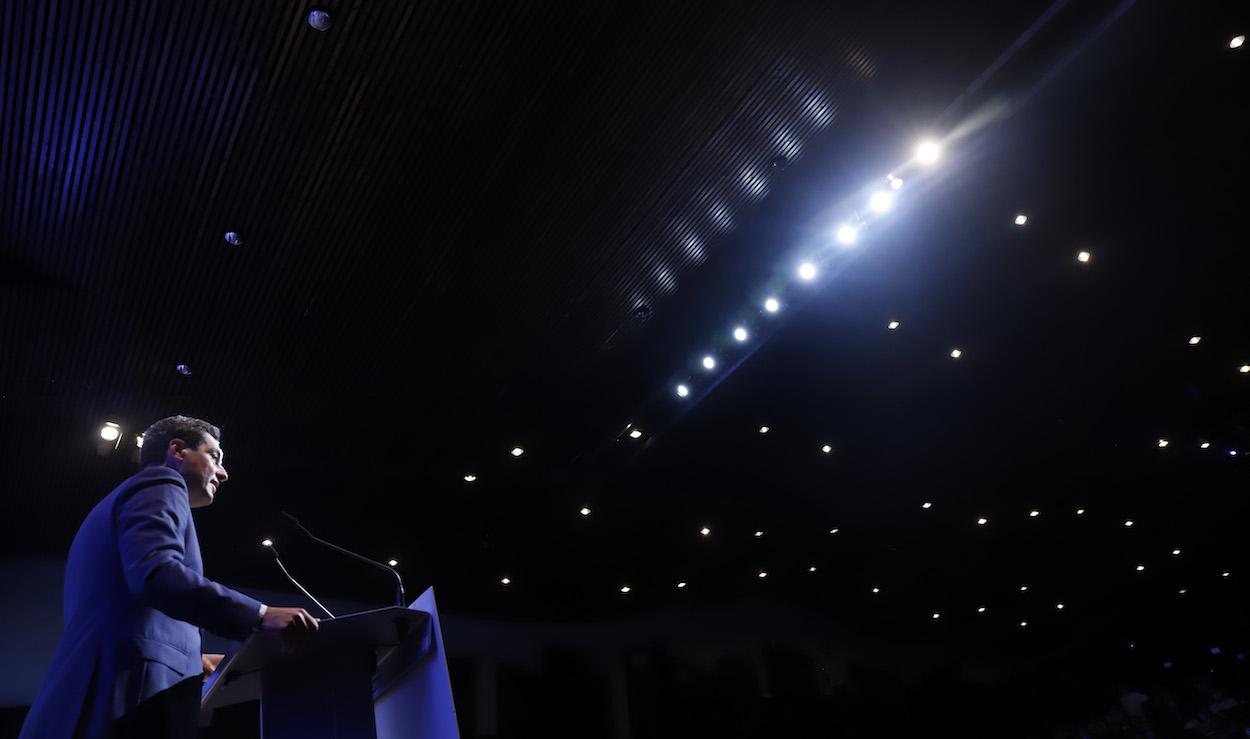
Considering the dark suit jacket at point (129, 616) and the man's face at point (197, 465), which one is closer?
the dark suit jacket at point (129, 616)

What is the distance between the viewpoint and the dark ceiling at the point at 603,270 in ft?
13.0

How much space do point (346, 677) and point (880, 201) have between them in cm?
486

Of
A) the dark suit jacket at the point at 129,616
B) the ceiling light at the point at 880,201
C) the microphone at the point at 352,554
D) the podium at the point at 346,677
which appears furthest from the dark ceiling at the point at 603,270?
the podium at the point at 346,677

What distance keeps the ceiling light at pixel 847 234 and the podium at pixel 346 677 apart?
464 cm

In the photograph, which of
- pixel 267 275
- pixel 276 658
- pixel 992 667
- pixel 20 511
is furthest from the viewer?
pixel 992 667

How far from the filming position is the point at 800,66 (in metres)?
4.31

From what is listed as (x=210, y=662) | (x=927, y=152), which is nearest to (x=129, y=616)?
(x=210, y=662)

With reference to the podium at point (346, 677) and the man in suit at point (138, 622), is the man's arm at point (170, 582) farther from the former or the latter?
the podium at point (346, 677)

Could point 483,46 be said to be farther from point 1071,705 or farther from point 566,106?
point 1071,705

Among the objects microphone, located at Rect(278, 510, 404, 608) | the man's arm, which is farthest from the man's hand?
the man's arm

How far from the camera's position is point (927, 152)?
17.1ft

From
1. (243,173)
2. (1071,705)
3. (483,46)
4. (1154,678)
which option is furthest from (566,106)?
(1154,678)

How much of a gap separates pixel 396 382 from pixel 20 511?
3.62 metres

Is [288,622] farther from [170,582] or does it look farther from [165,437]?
[165,437]
